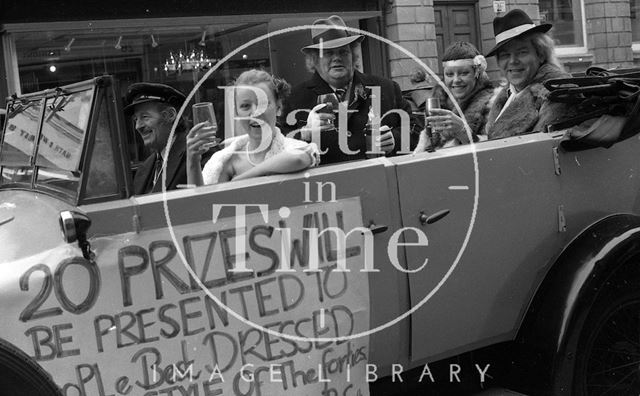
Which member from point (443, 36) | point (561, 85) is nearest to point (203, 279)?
point (561, 85)

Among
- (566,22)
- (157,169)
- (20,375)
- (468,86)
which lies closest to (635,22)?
(566,22)

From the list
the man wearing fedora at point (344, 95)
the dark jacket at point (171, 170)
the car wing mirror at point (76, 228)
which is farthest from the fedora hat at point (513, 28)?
the car wing mirror at point (76, 228)

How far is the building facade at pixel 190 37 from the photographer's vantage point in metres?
9.58

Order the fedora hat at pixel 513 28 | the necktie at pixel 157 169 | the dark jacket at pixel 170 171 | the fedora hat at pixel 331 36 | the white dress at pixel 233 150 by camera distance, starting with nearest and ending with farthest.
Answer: the white dress at pixel 233 150 → the dark jacket at pixel 170 171 → the necktie at pixel 157 169 → the fedora hat at pixel 513 28 → the fedora hat at pixel 331 36

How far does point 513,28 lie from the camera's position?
4.37m

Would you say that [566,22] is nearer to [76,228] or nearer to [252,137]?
[252,137]

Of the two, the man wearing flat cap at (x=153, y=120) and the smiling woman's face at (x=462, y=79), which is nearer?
the man wearing flat cap at (x=153, y=120)

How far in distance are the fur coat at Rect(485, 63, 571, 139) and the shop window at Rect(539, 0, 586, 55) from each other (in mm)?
11095

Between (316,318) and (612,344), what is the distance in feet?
4.57

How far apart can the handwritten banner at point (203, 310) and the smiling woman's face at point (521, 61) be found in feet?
5.46

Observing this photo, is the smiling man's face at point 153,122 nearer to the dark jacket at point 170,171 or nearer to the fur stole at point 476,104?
the dark jacket at point 170,171

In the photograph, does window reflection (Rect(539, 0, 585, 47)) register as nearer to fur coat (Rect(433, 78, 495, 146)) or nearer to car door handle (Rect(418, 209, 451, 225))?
fur coat (Rect(433, 78, 495, 146))

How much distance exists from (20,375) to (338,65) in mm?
2545

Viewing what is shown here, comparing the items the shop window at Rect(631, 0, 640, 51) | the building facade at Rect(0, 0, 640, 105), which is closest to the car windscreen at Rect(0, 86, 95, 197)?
the building facade at Rect(0, 0, 640, 105)
